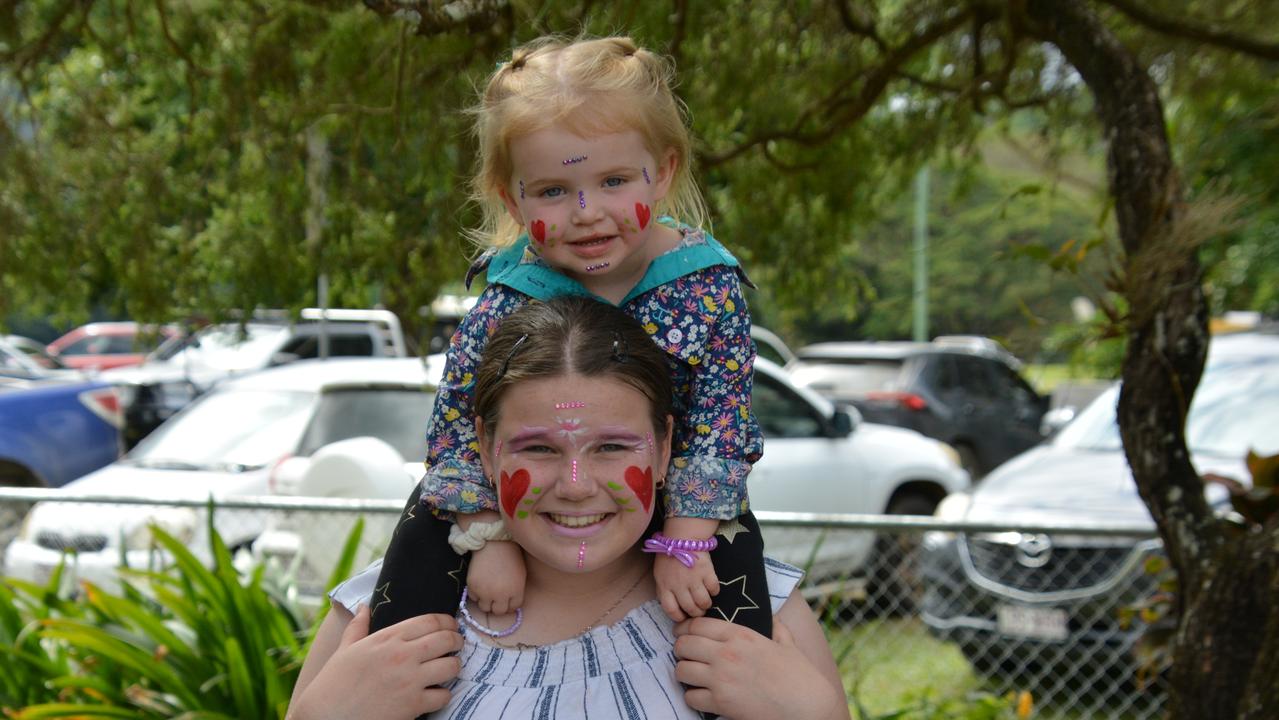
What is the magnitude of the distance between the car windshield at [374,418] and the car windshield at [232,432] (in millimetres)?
152

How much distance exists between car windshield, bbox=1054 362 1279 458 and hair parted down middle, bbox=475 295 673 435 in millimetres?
5520

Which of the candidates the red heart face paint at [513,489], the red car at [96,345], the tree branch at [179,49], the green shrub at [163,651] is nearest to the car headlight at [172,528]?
the green shrub at [163,651]

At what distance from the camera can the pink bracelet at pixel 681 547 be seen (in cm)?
196

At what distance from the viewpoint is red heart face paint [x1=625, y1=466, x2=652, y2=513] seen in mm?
1895

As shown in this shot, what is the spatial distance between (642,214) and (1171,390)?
1.98 metres

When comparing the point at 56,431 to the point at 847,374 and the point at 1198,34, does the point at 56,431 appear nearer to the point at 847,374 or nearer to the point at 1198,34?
the point at 847,374

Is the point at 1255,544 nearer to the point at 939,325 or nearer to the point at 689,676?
the point at 689,676

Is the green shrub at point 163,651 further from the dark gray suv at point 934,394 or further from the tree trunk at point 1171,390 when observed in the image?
the dark gray suv at point 934,394

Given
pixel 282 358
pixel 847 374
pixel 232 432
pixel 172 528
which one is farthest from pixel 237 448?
pixel 847 374

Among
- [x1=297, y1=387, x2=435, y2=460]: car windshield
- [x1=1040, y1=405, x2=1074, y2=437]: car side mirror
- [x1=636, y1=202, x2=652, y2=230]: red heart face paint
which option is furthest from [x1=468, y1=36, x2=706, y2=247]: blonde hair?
[x1=1040, y1=405, x2=1074, y2=437]: car side mirror

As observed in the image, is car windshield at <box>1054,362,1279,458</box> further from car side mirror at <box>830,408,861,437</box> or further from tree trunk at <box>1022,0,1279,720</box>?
tree trunk at <box>1022,0,1279,720</box>

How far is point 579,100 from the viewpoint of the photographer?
2.02 m

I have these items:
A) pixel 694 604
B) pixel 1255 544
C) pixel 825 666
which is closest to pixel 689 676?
pixel 694 604

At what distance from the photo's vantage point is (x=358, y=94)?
4.21 metres
